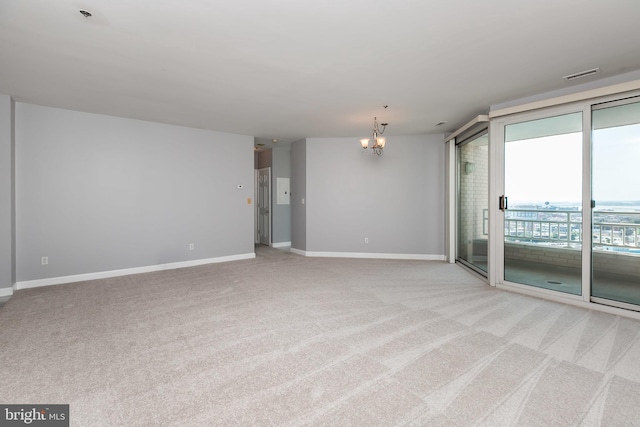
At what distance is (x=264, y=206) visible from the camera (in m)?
8.74

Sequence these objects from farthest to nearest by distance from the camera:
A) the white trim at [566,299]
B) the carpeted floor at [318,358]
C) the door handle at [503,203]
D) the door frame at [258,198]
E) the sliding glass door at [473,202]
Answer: the door frame at [258,198], the sliding glass door at [473,202], the door handle at [503,203], the white trim at [566,299], the carpeted floor at [318,358]

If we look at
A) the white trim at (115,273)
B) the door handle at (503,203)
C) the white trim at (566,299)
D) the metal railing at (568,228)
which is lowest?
the white trim at (566,299)

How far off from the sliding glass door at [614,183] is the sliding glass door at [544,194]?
0.18m

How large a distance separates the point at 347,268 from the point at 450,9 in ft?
14.4

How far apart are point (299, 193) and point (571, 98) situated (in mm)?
5126

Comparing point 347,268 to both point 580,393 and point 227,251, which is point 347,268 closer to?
point 227,251

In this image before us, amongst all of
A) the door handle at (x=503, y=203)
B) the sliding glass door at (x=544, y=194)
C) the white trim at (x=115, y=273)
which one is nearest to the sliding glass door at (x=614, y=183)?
the sliding glass door at (x=544, y=194)

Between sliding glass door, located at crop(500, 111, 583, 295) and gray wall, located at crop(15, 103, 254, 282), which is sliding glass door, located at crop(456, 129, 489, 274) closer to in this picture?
sliding glass door, located at crop(500, 111, 583, 295)

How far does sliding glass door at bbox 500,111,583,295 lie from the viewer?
12.9ft

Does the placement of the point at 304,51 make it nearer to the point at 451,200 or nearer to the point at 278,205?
the point at 451,200

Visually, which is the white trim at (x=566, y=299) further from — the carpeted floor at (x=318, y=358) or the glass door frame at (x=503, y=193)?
the carpeted floor at (x=318, y=358)

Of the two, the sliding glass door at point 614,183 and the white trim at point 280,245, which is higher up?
the sliding glass door at point 614,183

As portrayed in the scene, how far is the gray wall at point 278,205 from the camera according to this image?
829 cm

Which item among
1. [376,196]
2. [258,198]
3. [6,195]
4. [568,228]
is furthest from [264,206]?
[568,228]
